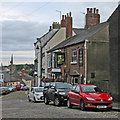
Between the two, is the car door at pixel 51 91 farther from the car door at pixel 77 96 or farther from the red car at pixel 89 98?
the car door at pixel 77 96

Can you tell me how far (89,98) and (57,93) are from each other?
438 centimetres

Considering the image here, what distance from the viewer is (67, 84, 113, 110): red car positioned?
569 inches

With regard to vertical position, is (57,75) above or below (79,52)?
below

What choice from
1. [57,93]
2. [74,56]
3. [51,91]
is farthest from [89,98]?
[74,56]

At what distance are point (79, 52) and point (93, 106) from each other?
1346 cm

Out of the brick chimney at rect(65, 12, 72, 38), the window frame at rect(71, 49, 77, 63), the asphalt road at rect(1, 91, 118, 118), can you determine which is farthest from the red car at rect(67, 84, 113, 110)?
the brick chimney at rect(65, 12, 72, 38)

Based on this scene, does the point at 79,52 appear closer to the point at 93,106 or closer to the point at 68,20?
the point at 68,20

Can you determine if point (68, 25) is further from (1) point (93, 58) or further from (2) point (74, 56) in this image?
(1) point (93, 58)

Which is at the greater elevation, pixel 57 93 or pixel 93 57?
pixel 93 57

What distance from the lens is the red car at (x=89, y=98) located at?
14.5m

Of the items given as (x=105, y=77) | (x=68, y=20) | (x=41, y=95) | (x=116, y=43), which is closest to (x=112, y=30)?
(x=116, y=43)

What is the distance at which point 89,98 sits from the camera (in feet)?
47.8

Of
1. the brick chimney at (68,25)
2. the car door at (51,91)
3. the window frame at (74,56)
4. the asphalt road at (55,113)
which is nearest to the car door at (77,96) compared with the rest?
the asphalt road at (55,113)

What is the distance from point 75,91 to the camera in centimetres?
1614
